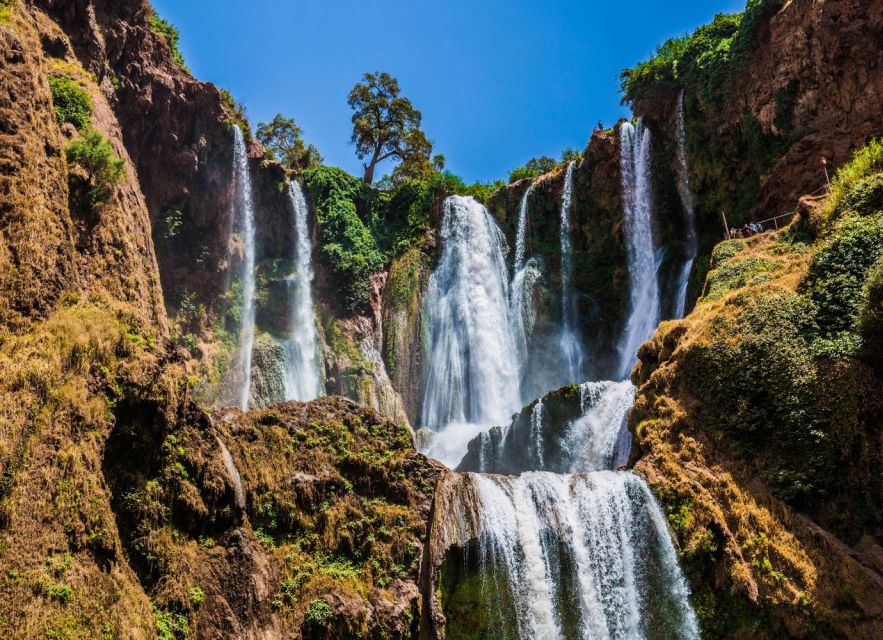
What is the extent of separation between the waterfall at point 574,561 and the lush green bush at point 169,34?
2434 centimetres

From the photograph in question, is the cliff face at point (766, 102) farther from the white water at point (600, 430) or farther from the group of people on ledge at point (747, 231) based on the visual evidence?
the white water at point (600, 430)

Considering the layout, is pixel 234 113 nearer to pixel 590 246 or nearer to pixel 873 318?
pixel 590 246

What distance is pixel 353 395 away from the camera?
3016 centimetres

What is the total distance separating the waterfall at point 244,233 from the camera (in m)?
30.0

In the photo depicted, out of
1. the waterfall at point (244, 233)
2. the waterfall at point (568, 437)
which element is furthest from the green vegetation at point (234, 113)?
the waterfall at point (568, 437)

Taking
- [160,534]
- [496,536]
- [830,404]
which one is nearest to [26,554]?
[160,534]

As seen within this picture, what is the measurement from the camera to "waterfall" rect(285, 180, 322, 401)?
29891 mm

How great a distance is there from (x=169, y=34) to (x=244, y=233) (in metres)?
9.52

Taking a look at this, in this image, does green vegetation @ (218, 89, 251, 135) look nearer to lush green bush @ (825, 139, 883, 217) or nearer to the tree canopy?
the tree canopy

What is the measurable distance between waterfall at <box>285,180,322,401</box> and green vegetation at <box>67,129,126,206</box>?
52.0 feet

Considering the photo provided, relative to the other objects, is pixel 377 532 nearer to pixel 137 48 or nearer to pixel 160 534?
pixel 160 534

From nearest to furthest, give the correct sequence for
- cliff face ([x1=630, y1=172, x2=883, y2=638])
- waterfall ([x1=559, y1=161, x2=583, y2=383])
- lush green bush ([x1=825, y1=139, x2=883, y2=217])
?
cliff face ([x1=630, y1=172, x2=883, y2=638]) < lush green bush ([x1=825, y1=139, x2=883, y2=217]) < waterfall ([x1=559, y1=161, x2=583, y2=383])

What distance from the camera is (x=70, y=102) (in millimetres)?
16438

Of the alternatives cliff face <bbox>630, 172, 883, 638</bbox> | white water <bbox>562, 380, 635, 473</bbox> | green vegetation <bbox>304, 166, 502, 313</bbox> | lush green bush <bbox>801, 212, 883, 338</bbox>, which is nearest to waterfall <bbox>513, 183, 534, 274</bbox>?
green vegetation <bbox>304, 166, 502, 313</bbox>
